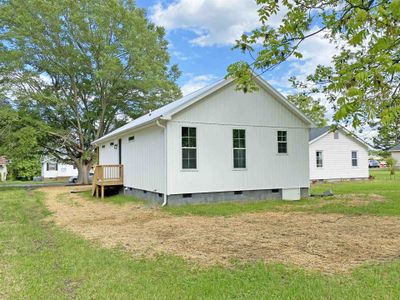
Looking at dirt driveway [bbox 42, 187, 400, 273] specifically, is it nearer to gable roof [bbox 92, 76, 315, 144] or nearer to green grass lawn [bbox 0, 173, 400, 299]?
green grass lawn [bbox 0, 173, 400, 299]

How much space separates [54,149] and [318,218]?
925 inches

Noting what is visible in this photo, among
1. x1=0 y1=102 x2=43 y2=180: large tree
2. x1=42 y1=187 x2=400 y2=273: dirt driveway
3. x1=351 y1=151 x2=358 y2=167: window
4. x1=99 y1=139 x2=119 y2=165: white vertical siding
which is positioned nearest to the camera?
x1=42 y1=187 x2=400 y2=273: dirt driveway

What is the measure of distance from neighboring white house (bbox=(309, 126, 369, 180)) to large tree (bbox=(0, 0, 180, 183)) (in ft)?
40.0

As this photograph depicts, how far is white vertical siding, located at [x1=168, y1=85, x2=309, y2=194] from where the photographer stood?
36.6 ft

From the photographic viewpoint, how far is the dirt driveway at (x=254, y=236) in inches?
204

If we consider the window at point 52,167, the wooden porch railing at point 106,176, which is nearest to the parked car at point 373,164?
the window at point 52,167

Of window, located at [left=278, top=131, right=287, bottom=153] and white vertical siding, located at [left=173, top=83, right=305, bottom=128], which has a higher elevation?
white vertical siding, located at [left=173, top=83, right=305, bottom=128]

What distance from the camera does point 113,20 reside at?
24.0 m

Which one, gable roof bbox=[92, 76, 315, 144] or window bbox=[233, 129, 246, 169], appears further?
window bbox=[233, 129, 246, 169]

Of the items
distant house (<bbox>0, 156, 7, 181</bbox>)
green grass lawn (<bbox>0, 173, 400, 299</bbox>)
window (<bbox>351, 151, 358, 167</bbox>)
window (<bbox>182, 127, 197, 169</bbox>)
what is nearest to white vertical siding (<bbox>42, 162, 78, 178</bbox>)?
distant house (<bbox>0, 156, 7, 181</bbox>)

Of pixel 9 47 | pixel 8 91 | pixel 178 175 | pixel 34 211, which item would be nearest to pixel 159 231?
pixel 178 175

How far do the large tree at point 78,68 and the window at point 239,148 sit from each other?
13.6 meters

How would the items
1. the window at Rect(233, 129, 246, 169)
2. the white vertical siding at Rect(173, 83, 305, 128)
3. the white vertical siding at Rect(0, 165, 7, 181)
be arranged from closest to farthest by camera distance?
the white vertical siding at Rect(173, 83, 305, 128)
the window at Rect(233, 129, 246, 169)
the white vertical siding at Rect(0, 165, 7, 181)

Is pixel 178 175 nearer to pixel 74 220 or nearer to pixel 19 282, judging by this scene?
pixel 74 220
